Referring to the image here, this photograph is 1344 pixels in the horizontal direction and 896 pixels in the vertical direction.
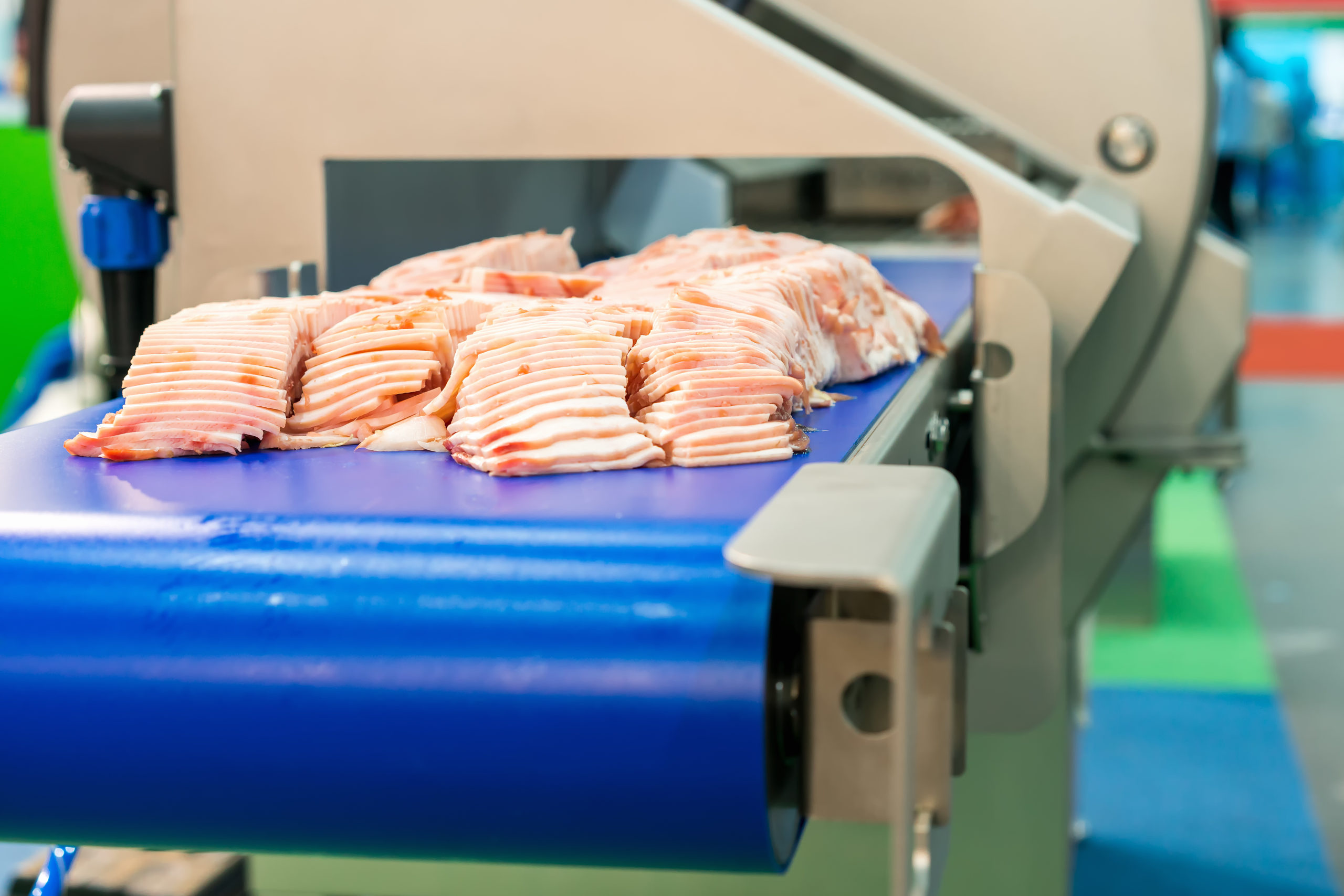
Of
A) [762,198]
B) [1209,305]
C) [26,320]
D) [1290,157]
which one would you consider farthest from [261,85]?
[1290,157]

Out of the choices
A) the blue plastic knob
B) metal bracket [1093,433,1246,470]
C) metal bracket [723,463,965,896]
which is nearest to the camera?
metal bracket [723,463,965,896]

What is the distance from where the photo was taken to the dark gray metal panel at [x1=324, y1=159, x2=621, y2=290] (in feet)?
5.33

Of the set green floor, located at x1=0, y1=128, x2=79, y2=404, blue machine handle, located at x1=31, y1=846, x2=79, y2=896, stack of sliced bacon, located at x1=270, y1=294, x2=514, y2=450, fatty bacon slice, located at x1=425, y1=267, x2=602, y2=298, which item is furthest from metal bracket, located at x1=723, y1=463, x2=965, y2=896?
green floor, located at x1=0, y1=128, x2=79, y2=404

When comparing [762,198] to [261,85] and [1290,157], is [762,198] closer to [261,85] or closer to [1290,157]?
[261,85]

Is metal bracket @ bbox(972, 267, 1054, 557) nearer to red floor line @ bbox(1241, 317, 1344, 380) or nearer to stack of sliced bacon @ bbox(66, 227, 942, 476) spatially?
stack of sliced bacon @ bbox(66, 227, 942, 476)

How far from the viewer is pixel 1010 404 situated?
3.99 ft

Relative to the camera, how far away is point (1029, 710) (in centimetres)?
139

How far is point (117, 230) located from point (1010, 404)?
0.92 m

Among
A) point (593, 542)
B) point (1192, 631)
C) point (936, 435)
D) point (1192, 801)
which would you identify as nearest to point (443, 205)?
point (936, 435)

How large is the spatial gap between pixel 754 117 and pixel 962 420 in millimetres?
373

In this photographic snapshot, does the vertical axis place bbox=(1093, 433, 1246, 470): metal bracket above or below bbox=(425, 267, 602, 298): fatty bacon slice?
below

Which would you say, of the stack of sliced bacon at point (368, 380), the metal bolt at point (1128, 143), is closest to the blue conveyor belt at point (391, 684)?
the stack of sliced bacon at point (368, 380)

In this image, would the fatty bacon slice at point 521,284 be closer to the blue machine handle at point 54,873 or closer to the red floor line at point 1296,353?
the blue machine handle at point 54,873

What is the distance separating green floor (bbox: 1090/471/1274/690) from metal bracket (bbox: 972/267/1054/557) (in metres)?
2.37
